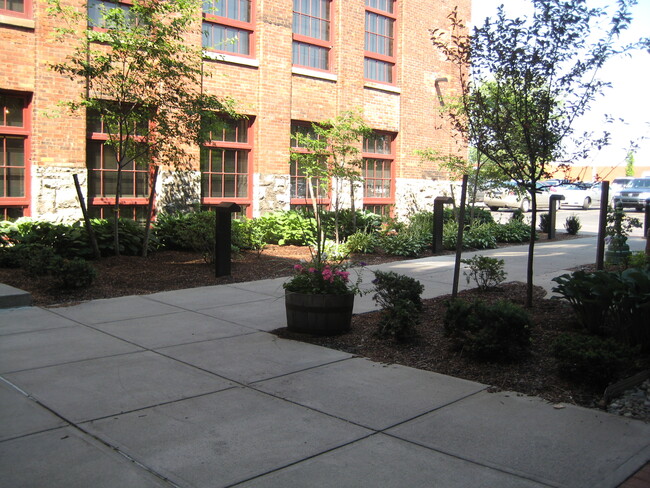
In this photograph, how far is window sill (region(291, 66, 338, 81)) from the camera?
15570mm

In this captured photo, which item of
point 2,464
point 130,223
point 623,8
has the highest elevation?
point 623,8

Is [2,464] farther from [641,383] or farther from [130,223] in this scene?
[130,223]

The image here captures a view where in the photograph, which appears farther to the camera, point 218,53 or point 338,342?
point 218,53

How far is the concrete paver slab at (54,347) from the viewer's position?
556 centimetres

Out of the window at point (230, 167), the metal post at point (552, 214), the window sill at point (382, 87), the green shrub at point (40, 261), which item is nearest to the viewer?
the green shrub at point (40, 261)

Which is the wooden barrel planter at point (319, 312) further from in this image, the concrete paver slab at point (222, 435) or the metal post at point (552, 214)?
the metal post at point (552, 214)

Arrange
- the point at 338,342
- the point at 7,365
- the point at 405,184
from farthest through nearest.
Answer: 1. the point at 405,184
2. the point at 338,342
3. the point at 7,365

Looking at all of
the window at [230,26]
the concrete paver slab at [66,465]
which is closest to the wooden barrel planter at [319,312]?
the concrete paver slab at [66,465]

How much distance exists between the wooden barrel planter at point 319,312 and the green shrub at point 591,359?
2.31 metres

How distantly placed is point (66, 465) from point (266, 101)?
1225 cm

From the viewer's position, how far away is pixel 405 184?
60.8ft

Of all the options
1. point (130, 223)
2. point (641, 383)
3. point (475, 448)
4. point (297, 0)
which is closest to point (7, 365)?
point (475, 448)

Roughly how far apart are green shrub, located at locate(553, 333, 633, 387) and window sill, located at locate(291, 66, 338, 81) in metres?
12.0

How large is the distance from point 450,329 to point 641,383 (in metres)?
1.74
